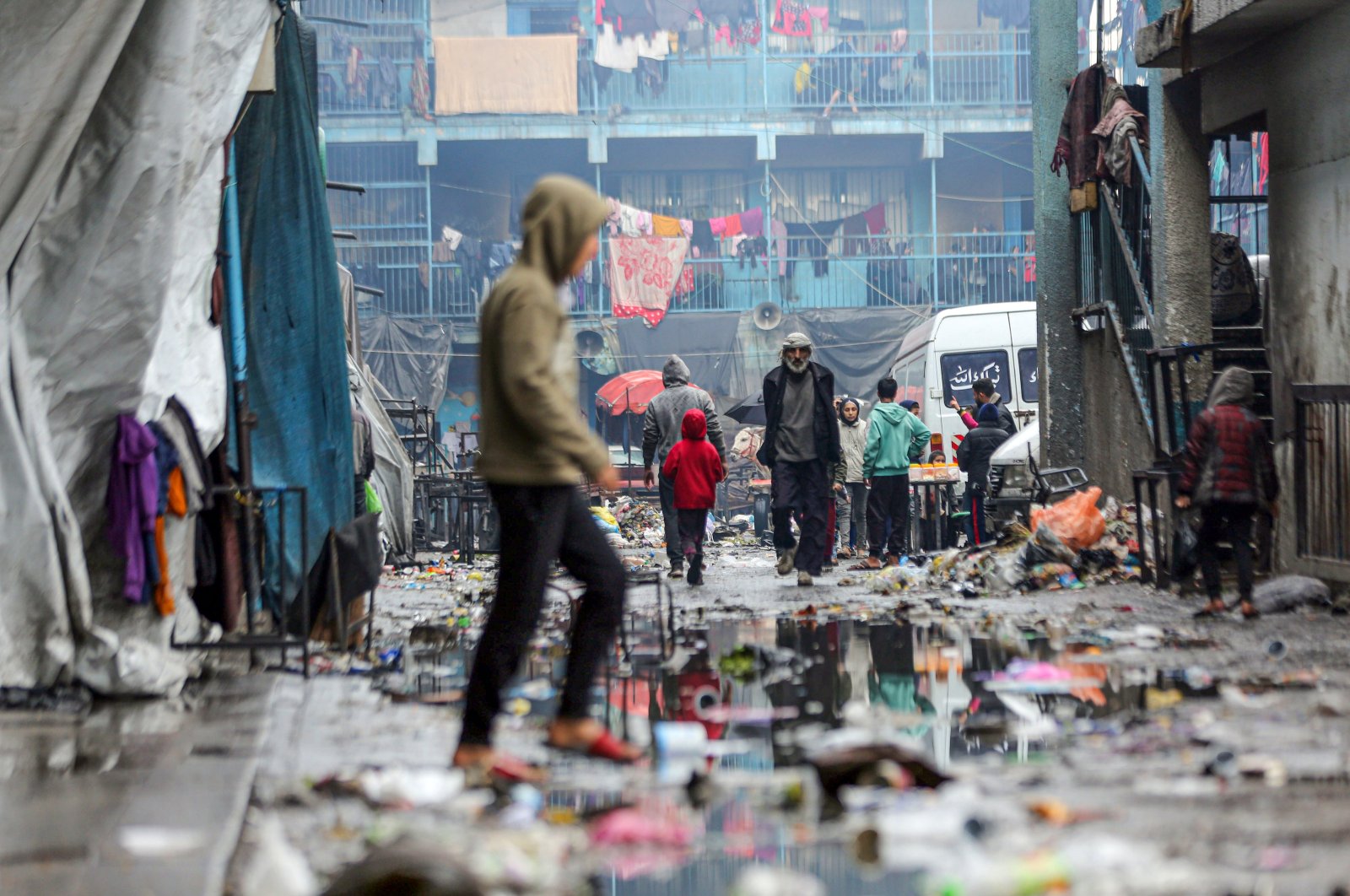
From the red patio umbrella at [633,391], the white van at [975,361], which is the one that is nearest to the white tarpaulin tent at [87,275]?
the white van at [975,361]

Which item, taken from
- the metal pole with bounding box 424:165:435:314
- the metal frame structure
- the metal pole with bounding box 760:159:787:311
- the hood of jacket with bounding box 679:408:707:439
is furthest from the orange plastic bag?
the metal pole with bounding box 424:165:435:314

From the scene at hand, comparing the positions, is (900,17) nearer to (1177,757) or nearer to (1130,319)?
(1130,319)

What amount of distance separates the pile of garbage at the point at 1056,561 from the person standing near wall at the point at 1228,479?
7.67ft

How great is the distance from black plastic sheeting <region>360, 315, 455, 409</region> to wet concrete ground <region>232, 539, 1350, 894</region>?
23488 mm

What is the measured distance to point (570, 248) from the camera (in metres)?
4.54

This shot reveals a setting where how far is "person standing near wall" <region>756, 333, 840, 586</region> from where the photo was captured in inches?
448

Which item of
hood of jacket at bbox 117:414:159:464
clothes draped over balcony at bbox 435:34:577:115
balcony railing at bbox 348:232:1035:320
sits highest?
clothes draped over balcony at bbox 435:34:577:115

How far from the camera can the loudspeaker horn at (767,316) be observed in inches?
1265

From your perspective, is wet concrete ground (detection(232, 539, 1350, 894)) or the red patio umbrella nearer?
wet concrete ground (detection(232, 539, 1350, 894))

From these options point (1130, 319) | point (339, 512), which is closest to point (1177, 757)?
point (339, 512)

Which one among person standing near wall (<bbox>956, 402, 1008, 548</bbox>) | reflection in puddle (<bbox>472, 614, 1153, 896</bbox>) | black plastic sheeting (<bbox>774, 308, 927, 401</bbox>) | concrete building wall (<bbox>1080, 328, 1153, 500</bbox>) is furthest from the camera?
black plastic sheeting (<bbox>774, 308, 927, 401</bbox>)

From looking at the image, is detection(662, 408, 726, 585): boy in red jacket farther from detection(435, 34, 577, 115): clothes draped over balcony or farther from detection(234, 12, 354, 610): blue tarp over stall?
detection(435, 34, 577, 115): clothes draped over balcony

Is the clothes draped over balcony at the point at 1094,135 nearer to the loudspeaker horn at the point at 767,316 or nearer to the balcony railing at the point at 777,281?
the loudspeaker horn at the point at 767,316

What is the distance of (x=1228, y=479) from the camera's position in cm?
805
